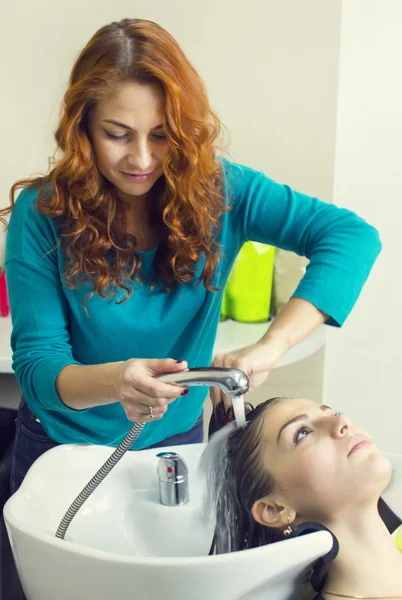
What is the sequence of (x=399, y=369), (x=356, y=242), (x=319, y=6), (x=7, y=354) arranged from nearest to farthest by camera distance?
(x=356, y=242), (x=7, y=354), (x=319, y=6), (x=399, y=369)

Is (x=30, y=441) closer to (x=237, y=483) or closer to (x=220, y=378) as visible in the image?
(x=237, y=483)

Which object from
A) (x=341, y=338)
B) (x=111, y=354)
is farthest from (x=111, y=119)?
(x=341, y=338)

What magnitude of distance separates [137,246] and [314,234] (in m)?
0.32

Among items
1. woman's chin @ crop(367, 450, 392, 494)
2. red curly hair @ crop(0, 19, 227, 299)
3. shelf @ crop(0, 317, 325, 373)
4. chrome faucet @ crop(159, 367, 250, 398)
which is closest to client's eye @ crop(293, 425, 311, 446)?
woman's chin @ crop(367, 450, 392, 494)

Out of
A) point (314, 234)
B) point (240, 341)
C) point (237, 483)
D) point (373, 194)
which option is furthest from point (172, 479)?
point (373, 194)

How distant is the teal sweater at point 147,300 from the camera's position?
1274 millimetres

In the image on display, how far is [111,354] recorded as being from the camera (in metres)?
1.37

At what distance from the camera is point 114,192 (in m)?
1.34

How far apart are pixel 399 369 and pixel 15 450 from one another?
3.89 feet

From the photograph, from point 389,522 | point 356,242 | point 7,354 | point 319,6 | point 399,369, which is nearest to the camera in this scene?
point 389,522

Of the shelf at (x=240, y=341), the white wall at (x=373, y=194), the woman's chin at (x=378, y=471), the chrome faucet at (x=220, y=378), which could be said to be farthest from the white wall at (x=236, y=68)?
the chrome faucet at (x=220, y=378)

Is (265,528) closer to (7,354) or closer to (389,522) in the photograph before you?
(389,522)

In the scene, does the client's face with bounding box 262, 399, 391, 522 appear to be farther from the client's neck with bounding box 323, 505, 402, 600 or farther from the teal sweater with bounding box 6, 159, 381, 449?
the teal sweater with bounding box 6, 159, 381, 449

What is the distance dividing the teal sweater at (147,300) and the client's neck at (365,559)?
336 millimetres
